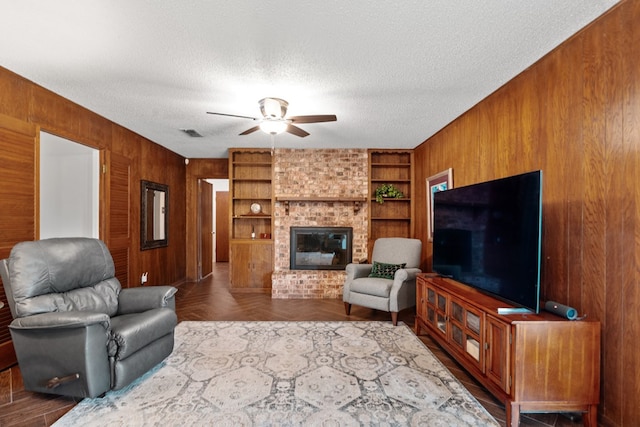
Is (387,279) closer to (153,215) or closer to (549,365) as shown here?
(549,365)

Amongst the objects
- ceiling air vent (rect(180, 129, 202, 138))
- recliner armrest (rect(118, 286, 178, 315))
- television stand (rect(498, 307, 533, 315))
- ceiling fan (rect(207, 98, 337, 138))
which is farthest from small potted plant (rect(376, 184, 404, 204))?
recliner armrest (rect(118, 286, 178, 315))

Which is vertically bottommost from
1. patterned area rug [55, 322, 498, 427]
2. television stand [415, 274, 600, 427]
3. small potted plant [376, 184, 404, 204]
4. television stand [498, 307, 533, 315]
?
patterned area rug [55, 322, 498, 427]

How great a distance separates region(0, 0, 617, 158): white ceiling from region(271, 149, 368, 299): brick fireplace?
1.71m

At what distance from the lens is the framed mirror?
14.2ft

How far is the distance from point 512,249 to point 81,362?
292 centimetres

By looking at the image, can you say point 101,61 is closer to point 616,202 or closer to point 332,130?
point 332,130

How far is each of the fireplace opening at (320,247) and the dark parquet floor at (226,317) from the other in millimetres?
684

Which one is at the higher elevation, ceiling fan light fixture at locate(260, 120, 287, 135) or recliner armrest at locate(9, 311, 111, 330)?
ceiling fan light fixture at locate(260, 120, 287, 135)

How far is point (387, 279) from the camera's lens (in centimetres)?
370

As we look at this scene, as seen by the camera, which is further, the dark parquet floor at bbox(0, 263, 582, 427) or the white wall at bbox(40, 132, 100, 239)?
the white wall at bbox(40, 132, 100, 239)

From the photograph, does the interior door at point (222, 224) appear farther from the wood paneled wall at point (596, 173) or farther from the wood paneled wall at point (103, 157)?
the wood paneled wall at point (596, 173)

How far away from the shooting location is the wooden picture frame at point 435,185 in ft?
12.0

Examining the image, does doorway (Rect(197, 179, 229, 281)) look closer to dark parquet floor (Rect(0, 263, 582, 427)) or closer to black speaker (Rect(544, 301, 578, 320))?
dark parquet floor (Rect(0, 263, 582, 427))

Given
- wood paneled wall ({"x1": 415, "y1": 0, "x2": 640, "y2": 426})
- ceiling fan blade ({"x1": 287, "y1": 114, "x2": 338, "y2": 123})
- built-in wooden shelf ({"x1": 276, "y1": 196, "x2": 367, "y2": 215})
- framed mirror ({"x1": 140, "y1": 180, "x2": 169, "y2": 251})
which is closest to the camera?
wood paneled wall ({"x1": 415, "y1": 0, "x2": 640, "y2": 426})
